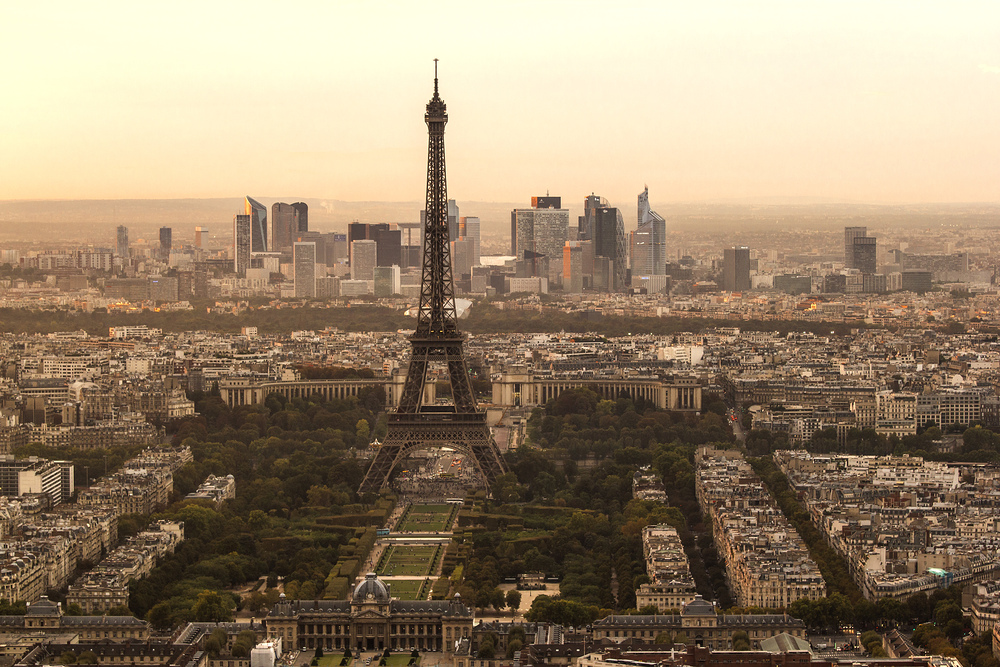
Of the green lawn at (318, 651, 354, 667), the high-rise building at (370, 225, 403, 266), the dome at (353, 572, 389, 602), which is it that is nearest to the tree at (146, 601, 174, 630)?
the green lawn at (318, 651, 354, 667)

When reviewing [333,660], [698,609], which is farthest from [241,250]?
[698,609]

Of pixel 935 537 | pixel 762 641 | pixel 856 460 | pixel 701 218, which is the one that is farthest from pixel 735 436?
pixel 701 218

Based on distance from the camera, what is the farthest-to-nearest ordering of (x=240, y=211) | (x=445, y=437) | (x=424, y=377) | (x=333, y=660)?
(x=240, y=211), (x=424, y=377), (x=445, y=437), (x=333, y=660)

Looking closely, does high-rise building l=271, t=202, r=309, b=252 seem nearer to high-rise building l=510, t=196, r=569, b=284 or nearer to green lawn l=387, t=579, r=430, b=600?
high-rise building l=510, t=196, r=569, b=284

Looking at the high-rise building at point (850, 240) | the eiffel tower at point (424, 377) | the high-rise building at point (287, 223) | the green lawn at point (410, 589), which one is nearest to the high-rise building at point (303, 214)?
the high-rise building at point (287, 223)

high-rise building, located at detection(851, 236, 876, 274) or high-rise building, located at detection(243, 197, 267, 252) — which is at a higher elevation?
high-rise building, located at detection(243, 197, 267, 252)

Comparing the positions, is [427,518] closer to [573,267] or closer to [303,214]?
[303,214]
